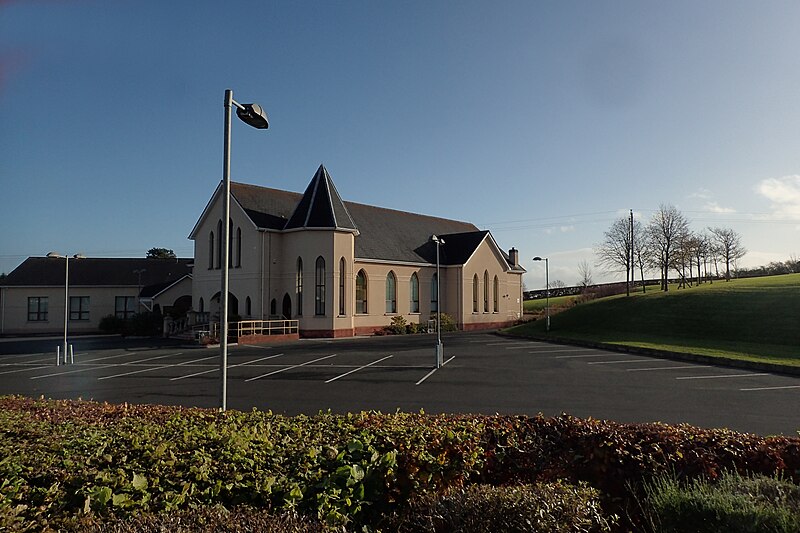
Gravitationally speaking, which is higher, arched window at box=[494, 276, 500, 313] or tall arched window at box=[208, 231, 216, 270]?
tall arched window at box=[208, 231, 216, 270]

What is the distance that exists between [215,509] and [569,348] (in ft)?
92.5

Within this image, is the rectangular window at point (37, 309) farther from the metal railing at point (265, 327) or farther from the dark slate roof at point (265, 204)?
the metal railing at point (265, 327)

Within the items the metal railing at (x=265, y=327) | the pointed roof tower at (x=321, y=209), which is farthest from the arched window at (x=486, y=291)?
the metal railing at (x=265, y=327)

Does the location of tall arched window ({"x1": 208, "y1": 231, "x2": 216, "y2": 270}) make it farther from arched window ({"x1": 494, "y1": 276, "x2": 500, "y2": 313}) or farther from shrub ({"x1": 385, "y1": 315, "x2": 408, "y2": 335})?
arched window ({"x1": 494, "y1": 276, "x2": 500, "y2": 313})

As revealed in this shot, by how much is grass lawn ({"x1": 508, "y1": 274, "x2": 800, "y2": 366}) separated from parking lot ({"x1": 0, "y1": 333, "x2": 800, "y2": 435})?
17.7ft

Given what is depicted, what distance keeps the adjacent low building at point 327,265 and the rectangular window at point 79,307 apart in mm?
16039

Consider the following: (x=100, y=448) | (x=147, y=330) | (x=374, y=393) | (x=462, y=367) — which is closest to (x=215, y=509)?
(x=100, y=448)

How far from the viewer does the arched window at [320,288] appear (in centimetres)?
3788

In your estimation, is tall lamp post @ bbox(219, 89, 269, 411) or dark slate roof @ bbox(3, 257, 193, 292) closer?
tall lamp post @ bbox(219, 89, 269, 411)

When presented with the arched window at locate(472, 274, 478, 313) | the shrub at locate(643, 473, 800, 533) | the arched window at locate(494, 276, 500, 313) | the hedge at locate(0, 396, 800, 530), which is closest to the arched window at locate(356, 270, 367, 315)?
the arched window at locate(472, 274, 478, 313)

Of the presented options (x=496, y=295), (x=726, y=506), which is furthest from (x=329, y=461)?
(x=496, y=295)

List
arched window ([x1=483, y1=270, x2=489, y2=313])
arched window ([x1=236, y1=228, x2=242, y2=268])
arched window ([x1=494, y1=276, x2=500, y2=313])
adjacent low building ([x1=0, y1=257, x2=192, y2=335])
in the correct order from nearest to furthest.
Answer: arched window ([x1=236, y1=228, x2=242, y2=268]), adjacent low building ([x1=0, y1=257, x2=192, y2=335]), arched window ([x1=483, y1=270, x2=489, y2=313]), arched window ([x1=494, y1=276, x2=500, y2=313])

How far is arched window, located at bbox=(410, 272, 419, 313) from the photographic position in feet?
152

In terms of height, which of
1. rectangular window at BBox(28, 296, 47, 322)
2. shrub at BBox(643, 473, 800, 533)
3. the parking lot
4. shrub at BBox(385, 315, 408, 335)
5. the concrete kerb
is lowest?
the concrete kerb
